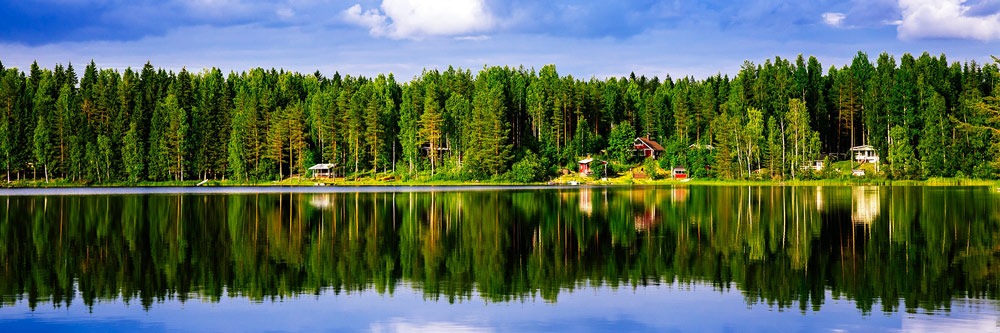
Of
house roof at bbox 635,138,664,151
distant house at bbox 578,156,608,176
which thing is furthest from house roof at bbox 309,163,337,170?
house roof at bbox 635,138,664,151

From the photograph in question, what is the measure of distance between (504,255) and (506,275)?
4391 millimetres

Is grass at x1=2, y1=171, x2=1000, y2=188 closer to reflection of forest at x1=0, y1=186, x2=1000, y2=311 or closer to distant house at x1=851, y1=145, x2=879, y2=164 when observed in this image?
distant house at x1=851, y1=145, x2=879, y2=164

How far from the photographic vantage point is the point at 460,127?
13850 cm

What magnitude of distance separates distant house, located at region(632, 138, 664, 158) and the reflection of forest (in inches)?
3744

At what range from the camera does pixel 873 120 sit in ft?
414

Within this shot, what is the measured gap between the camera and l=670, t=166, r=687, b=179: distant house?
13238cm

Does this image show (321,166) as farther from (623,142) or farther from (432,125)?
(623,142)

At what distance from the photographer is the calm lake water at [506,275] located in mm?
16906

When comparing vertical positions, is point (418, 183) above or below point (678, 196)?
above

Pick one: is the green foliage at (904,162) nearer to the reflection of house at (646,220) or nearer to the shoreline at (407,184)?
the shoreline at (407,184)

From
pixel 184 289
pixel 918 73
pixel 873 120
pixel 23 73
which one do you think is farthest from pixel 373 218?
pixel 23 73

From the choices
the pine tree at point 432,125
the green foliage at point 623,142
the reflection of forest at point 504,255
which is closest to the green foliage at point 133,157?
the pine tree at point 432,125

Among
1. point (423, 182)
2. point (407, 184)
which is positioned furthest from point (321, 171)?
point (423, 182)

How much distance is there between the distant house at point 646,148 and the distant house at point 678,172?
7636mm
